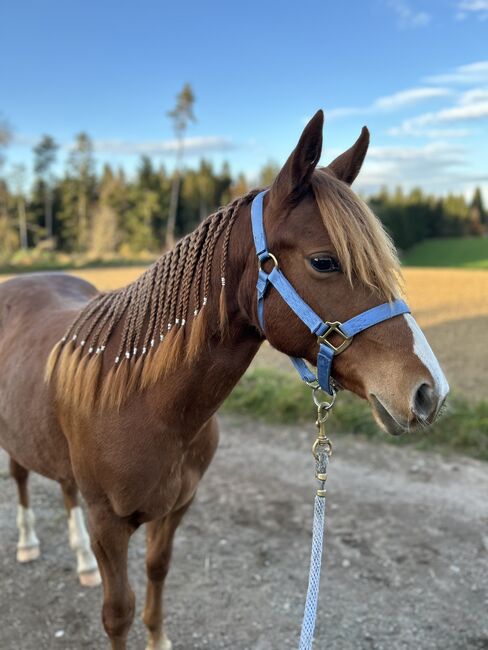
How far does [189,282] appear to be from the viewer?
1948 millimetres

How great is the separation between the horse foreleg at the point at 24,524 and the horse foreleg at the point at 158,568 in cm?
131

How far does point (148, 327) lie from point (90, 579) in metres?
2.36

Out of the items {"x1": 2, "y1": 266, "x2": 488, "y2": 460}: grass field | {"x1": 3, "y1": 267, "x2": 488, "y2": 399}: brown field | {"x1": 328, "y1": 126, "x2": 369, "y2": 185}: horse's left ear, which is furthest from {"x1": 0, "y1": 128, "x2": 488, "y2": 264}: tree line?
{"x1": 328, "y1": 126, "x2": 369, "y2": 185}: horse's left ear

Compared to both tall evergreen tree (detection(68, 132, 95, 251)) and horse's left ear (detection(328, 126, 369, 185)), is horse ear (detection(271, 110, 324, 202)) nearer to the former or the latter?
horse's left ear (detection(328, 126, 369, 185))

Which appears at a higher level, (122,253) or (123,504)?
(123,504)

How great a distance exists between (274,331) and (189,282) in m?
0.43

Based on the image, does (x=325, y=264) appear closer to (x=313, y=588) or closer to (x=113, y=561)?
(x=313, y=588)

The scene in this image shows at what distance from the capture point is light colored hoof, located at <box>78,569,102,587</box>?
11.3ft

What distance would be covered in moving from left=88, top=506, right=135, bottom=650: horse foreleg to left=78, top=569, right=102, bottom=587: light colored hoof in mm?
1102

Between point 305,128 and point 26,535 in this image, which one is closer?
point 305,128

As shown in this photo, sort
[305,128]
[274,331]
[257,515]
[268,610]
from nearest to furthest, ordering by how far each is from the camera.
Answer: [305,128] < [274,331] < [268,610] < [257,515]

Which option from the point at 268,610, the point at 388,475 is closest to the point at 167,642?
the point at 268,610

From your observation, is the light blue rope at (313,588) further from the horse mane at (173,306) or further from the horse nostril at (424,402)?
the horse mane at (173,306)

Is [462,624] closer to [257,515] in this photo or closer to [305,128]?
[257,515]
